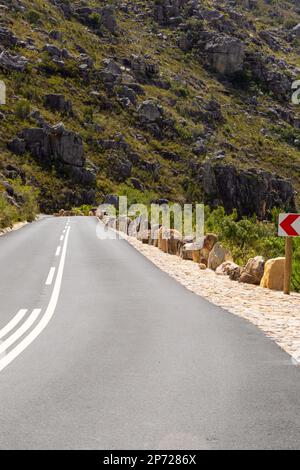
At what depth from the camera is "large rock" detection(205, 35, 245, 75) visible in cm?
14085

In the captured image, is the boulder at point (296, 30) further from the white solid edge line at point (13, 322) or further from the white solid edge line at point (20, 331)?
the white solid edge line at point (20, 331)

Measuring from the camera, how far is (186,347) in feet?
22.2

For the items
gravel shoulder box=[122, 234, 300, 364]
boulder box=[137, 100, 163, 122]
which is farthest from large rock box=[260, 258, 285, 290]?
boulder box=[137, 100, 163, 122]

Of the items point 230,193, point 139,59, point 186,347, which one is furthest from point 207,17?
point 186,347

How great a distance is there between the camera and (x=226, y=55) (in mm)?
140375

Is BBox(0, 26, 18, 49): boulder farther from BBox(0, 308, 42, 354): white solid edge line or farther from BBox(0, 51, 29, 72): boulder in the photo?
BBox(0, 308, 42, 354): white solid edge line

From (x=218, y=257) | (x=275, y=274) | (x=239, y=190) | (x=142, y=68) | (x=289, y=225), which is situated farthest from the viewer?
(x=142, y=68)

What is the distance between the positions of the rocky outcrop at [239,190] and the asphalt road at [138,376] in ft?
258

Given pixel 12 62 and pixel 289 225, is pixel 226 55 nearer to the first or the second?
pixel 12 62

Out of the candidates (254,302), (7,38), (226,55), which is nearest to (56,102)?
(7,38)

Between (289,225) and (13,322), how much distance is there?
19.6ft

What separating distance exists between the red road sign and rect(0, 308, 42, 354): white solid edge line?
5.28 meters

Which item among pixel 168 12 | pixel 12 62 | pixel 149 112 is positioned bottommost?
pixel 149 112

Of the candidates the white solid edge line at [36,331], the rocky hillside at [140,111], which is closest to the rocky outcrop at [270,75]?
the rocky hillside at [140,111]
